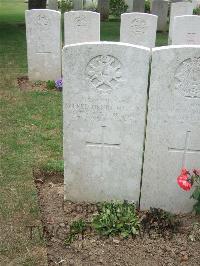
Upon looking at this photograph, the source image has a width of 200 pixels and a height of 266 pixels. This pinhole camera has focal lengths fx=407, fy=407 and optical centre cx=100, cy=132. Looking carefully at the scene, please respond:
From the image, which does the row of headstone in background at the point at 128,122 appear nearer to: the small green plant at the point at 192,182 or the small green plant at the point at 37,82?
the small green plant at the point at 192,182

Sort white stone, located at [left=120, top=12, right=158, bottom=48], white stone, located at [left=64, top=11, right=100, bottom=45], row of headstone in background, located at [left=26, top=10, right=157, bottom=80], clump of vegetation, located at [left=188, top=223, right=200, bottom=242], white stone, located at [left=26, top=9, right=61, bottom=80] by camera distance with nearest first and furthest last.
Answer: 1. clump of vegetation, located at [left=188, top=223, right=200, bottom=242]
2. white stone, located at [left=26, top=9, right=61, bottom=80]
3. row of headstone in background, located at [left=26, top=10, right=157, bottom=80]
4. white stone, located at [left=64, top=11, right=100, bottom=45]
5. white stone, located at [left=120, top=12, right=158, bottom=48]

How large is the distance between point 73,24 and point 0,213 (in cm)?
592

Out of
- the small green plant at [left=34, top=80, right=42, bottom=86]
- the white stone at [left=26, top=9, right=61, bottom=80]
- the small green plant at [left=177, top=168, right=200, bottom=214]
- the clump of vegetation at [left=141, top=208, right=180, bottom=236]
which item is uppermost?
the white stone at [left=26, top=9, right=61, bottom=80]

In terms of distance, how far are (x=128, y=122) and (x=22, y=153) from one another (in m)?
2.10

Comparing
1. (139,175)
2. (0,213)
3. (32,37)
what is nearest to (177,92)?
(139,175)

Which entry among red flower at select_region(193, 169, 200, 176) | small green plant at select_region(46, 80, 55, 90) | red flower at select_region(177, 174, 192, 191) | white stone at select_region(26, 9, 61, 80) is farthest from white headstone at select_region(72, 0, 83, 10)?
red flower at select_region(177, 174, 192, 191)

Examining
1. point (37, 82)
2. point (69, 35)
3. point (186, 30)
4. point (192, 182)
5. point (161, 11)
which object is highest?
point (161, 11)

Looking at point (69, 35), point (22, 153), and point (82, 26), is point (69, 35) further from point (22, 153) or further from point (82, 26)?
point (22, 153)

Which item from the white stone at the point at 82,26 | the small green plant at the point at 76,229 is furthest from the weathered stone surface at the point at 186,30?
the small green plant at the point at 76,229

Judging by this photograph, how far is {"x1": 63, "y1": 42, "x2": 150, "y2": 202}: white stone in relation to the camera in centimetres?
369

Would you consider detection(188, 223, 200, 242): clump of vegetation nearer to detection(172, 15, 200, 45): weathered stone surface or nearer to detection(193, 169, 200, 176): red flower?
detection(193, 169, 200, 176): red flower

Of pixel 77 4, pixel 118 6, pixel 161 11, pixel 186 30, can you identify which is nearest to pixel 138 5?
pixel 161 11

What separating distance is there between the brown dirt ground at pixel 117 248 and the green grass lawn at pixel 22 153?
0.16 m

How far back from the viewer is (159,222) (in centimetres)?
395
